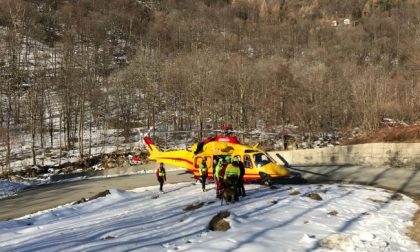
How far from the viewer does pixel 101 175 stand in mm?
35719

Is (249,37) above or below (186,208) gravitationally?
above

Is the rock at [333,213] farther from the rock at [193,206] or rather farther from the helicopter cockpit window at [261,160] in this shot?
the helicopter cockpit window at [261,160]

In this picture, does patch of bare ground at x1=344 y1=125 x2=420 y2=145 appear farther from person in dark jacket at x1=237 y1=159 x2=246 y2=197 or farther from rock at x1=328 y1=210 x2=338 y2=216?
rock at x1=328 y1=210 x2=338 y2=216

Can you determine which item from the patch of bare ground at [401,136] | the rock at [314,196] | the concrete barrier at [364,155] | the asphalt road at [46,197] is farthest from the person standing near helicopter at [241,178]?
the patch of bare ground at [401,136]

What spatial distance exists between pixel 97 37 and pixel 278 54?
44.6 metres

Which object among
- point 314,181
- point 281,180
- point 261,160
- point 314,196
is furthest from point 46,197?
point 314,196

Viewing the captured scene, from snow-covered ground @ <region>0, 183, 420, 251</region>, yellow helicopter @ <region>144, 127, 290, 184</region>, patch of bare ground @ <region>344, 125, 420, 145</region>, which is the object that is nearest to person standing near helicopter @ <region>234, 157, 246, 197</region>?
snow-covered ground @ <region>0, 183, 420, 251</region>

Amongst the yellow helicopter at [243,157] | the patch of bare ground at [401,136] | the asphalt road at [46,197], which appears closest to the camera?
the yellow helicopter at [243,157]

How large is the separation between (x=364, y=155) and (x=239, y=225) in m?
17.4

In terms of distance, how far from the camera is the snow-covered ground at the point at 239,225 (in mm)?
8938

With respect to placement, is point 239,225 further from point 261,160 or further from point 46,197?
point 46,197

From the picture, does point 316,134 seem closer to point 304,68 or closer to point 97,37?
point 304,68

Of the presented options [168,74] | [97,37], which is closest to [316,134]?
[168,74]

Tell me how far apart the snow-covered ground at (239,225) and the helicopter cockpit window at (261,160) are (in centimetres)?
220
